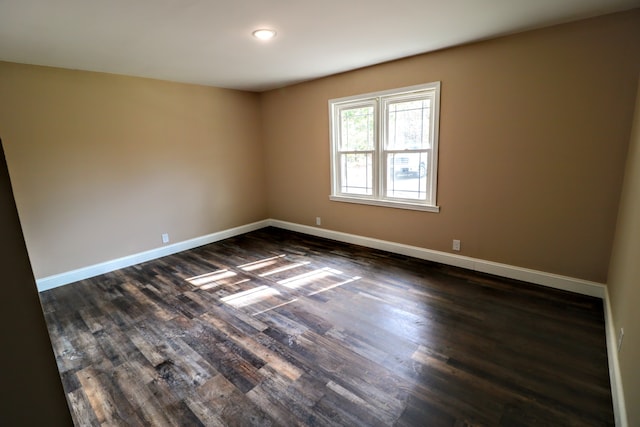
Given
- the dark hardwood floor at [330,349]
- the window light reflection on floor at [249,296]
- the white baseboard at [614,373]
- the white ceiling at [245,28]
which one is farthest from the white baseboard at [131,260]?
the white baseboard at [614,373]

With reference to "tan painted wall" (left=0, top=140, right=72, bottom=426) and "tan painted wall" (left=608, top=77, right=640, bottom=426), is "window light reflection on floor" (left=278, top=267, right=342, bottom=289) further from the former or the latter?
"tan painted wall" (left=0, top=140, right=72, bottom=426)

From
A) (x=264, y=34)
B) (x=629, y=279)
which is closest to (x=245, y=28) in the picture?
(x=264, y=34)

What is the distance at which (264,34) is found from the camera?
2699 mm

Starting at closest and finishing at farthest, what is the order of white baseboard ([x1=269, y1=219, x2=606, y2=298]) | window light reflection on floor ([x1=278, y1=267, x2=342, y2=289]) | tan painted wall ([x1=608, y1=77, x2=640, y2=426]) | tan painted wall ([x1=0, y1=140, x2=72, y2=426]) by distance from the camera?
1. tan painted wall ([x1=0, y1=140, x2=72, y2=426])
2. tan painted wall ([x1=608, y1=77, x2=640, y2=426])
3. white baseboard ([x1=269, y1=219, x2=606, y2=298])
4. window light reflection on floor ([x1=278, y1=267, x2=342, y2=289])

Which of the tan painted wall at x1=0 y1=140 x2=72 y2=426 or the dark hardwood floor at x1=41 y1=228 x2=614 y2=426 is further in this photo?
the dark hardwood floor at x1=41 y1=228 x2=614 y2=426

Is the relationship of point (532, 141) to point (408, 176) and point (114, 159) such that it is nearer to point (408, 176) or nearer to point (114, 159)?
point (408, 176)

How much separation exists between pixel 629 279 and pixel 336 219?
343 cm

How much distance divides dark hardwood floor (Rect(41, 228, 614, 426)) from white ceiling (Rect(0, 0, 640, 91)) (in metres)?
2.47

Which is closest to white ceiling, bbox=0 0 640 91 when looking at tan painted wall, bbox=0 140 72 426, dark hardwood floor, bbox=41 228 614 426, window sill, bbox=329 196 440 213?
window sill, bbox=329 196 440 213

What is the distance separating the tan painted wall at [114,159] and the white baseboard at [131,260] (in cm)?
8

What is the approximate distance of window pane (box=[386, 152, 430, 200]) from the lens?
3.83 metres

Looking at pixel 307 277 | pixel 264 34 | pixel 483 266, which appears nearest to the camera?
pixel 264 34

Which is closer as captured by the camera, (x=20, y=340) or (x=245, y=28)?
(x=20, y=340)

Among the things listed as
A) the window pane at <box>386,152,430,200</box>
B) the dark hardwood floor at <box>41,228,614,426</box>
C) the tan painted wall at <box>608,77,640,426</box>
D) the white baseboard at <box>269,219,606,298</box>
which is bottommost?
the dark hardwood floor at <box>41,228,614,426</box>
